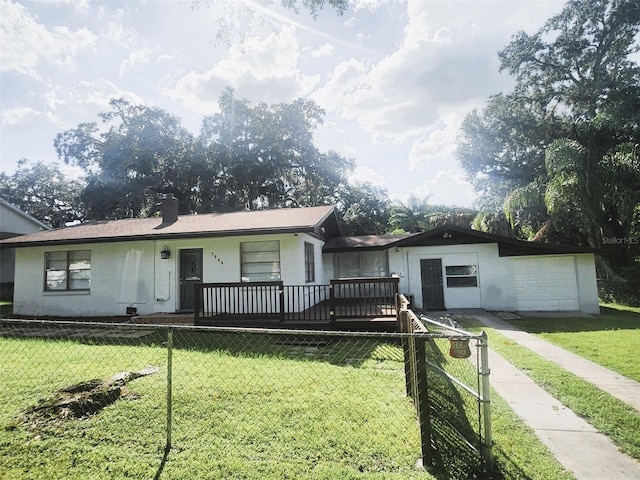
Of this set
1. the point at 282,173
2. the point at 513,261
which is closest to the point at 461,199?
the point at 282,173

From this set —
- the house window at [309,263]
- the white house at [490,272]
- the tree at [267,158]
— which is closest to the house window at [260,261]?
the house window at [309,263]

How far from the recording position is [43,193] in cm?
3616

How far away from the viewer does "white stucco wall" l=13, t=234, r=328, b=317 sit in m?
10.6

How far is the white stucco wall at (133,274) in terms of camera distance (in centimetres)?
1061

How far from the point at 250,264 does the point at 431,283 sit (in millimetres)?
7018

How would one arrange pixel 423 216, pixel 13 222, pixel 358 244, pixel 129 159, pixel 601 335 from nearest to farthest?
pixel 601 335
pixel 358 244
pixel 13 222
pixel 129 159
pixel 423 216

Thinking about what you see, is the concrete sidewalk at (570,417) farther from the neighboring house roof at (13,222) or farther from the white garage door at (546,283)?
the neighboring house roof at (13,222)

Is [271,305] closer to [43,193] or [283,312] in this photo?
[283,312]

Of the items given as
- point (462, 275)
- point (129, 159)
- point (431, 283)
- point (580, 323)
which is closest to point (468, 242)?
point (462, 275)

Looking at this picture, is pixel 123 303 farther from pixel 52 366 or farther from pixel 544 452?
pixel 544 452

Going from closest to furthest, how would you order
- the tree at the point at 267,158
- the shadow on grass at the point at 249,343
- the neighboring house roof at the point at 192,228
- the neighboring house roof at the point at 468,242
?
the shadow on grass at the point at 249,343 → the neighboring house roof at the point at 192,228 → the neighboring house roof at the point at 468,242 → the tree at the point at 267,158

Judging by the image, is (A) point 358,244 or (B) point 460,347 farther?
(A) point 358,244

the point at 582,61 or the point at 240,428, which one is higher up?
the point at 582,61

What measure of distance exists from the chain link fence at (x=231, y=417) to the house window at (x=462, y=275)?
7.22 meters
